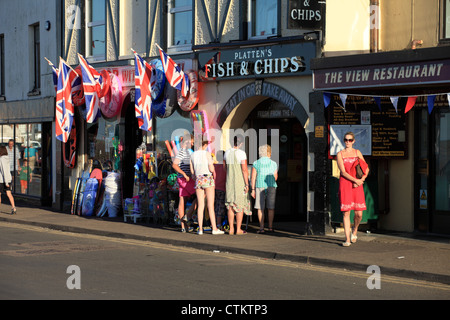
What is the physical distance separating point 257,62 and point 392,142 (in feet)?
10.9

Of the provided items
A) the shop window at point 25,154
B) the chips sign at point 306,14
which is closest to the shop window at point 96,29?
the shop window at point 25,154

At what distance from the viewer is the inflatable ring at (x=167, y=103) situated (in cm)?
1781

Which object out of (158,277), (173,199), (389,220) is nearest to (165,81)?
(173,199)

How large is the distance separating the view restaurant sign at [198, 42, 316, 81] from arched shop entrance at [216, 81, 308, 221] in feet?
2.56

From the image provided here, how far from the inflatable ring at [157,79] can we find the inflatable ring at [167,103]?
176 mm

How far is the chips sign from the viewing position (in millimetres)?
13938

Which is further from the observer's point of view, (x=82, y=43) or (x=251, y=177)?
(x=82, y=43)

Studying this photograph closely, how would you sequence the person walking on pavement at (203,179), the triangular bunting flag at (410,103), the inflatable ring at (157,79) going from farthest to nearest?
the inflatable ring at (157,79) → the person walking on pavement at (203,179) → the triangular bunting flag at (410,103)

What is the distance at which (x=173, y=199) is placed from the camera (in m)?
16.7

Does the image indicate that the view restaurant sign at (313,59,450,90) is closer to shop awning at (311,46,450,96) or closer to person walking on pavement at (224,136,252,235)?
shop awning at (311,46,450,96)

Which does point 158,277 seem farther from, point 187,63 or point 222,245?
point 187,63

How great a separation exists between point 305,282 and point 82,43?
13.2m

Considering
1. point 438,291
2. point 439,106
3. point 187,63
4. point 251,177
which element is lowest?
point 438,291

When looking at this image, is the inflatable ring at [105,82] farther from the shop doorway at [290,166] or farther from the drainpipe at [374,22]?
the drainpipe at [374,22]
